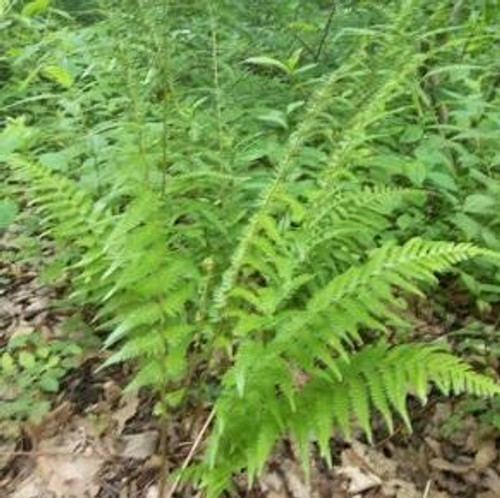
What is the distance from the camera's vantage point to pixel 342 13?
4.27 m

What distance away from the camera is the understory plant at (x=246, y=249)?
2.12m

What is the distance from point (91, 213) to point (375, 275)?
41.6 inches

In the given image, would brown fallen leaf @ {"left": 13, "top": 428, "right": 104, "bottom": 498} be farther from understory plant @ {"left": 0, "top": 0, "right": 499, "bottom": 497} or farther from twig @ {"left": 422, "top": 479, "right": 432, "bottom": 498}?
twig @ {"left": 422, "top": 479, "right": 432, "bottom": 498}

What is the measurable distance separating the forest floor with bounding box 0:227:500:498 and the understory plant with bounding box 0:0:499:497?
3.9 inches

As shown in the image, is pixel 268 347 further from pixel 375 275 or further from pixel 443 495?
pixel 443 495

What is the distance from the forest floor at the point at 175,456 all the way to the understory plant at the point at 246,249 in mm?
100

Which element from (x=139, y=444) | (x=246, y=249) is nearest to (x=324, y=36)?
(x=246, y=249)

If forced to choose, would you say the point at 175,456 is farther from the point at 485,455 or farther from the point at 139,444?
the point at 485,455

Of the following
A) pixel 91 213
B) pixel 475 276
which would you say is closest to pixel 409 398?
Result: pixel 475 276

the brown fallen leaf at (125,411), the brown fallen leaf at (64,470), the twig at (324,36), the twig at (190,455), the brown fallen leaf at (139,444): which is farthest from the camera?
the twig at (324,36)

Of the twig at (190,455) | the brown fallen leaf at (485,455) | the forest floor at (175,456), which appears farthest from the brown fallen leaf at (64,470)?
the brown fallen leaf at (485,455)

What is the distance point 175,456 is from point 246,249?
800 millimetres

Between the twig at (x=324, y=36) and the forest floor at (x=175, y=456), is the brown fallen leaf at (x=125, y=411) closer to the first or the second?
the forest floor at (x=175, y=456)

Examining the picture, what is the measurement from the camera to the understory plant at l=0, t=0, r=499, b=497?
2115mm
